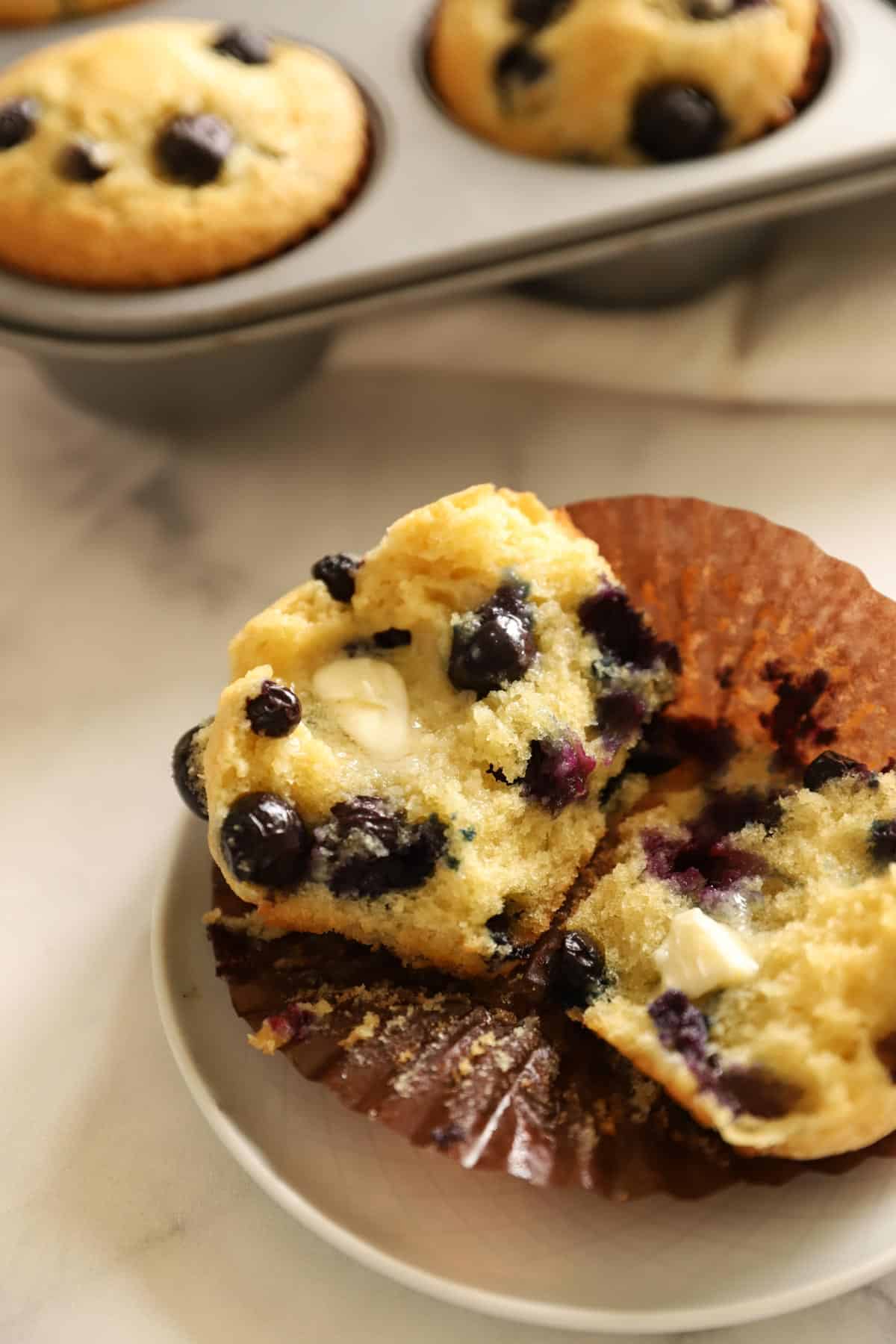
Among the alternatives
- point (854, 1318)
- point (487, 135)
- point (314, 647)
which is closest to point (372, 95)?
point (487, 135)

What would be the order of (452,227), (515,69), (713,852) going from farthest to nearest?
1. (515,69)
2. (452,227)
3. (713,852)

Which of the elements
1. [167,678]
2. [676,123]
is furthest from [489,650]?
[676,123]

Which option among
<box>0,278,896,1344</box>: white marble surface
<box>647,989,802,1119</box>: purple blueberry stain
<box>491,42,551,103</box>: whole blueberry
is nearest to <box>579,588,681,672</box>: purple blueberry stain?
<box>647,989,802,1119</box>: purple blueberry stain

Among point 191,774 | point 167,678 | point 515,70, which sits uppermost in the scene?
point 515,70

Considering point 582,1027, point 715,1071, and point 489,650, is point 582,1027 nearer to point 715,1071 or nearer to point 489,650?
point 715,1071

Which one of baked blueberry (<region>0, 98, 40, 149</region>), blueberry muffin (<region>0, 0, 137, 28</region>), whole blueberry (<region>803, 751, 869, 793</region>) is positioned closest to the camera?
whole blueberry (<region>803, 751, 869, 793</region>)

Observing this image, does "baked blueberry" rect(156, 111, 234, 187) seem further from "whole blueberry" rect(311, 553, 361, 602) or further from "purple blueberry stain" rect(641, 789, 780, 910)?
"purple blueberry stain" rect(641, 789, 780, 910)

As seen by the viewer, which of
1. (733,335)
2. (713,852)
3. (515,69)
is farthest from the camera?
(733,335)
